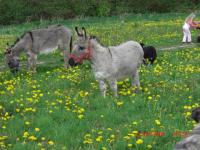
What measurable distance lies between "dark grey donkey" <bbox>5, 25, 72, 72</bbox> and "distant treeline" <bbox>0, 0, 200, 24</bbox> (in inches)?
1242

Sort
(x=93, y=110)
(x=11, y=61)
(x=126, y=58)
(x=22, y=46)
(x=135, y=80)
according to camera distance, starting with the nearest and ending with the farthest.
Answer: (x=93, y=110)
(x=126, y=58)
(x=135, y=80)
(x=11, y=61)
(x=22, y=46)

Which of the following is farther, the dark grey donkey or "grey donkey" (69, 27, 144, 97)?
the dark grey donkey

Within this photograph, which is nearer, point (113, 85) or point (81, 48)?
point (81, 48)

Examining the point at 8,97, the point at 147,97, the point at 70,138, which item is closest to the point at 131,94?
the point at 147,97

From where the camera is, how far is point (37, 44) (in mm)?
17547

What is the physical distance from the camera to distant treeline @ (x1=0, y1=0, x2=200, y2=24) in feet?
167

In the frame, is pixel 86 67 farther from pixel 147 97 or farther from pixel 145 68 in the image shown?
pixel 147 97

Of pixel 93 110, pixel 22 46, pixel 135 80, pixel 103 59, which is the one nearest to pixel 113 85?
pixel 103 59

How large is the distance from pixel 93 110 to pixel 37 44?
25.5 ft

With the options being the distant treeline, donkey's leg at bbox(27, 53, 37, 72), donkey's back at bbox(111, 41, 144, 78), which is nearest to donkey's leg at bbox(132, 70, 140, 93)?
donkey's back at bbox(111, 41, 144, 78)

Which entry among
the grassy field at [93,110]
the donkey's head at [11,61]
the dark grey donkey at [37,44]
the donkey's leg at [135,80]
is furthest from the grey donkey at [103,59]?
the donkey's head at [11,61]

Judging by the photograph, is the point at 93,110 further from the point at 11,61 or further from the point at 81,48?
the point at 11,61

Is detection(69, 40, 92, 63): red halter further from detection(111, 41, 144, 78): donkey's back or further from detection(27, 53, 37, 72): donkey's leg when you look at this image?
detection(27, 53, 37, 72): donkey's leg

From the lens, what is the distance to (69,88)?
1273cm
